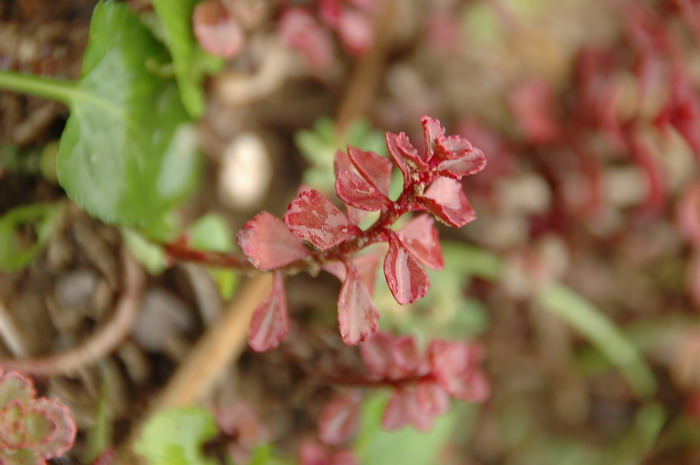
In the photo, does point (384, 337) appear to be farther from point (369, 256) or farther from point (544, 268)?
point (544, 268)

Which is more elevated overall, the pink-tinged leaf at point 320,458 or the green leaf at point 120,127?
the green leaf at point 120,127

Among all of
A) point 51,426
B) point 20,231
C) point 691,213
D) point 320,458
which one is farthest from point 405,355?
point 691,213

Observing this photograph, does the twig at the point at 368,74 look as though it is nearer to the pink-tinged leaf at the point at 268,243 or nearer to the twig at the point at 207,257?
the twig at the point at 207,257

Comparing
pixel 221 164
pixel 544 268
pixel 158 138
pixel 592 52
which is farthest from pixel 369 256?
pixel 592 52

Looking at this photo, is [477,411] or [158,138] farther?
[477,411]

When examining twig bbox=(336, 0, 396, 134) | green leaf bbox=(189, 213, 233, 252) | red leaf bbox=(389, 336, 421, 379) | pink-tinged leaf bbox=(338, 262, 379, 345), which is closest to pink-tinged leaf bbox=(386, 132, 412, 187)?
pink-tinged leaf bbox=(338, 262, 379, 345)

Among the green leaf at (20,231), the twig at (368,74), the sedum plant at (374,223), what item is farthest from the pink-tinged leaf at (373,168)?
the twig at (368,74)

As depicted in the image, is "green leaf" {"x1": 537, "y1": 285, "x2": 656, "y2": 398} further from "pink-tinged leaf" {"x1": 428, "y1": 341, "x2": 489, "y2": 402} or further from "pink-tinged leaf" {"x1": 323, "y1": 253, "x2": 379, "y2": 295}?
"pink-tinged leaf" {"x1": 323, "y1": 253, "x2": 379, "y2": 295}
